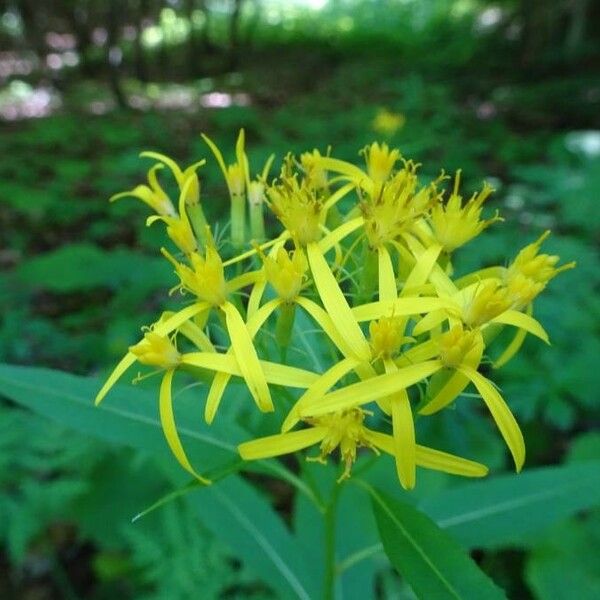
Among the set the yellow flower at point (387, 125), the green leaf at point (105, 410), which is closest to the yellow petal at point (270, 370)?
Result: the green leaf at point (105, 410)

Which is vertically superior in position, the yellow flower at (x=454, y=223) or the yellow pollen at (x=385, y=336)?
the yellow flower at (x=454, y=223)

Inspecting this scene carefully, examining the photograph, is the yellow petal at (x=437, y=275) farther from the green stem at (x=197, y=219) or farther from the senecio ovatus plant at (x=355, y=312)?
the green stem at (x=197, y=219)

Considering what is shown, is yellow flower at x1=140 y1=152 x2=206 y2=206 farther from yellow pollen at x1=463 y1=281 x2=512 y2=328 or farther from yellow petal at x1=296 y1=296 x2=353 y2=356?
yellow pollen at x1=463 y1=281 x2=512 y2=328

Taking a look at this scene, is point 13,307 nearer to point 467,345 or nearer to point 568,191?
point 568,191

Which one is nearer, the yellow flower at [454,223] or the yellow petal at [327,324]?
the yellow petal at [327,324]

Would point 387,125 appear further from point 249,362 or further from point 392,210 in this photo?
point 249,362

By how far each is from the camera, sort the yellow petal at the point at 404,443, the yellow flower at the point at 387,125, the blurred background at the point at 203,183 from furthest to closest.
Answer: the yellow flower at the point at 387,125 < the blurred background at the point at 203,183 < the yellow petal at the point at 404,443

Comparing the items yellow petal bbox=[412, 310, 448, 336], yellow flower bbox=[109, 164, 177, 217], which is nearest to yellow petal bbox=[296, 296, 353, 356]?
yellow petal bbox=[412, 310, 448, 336]
